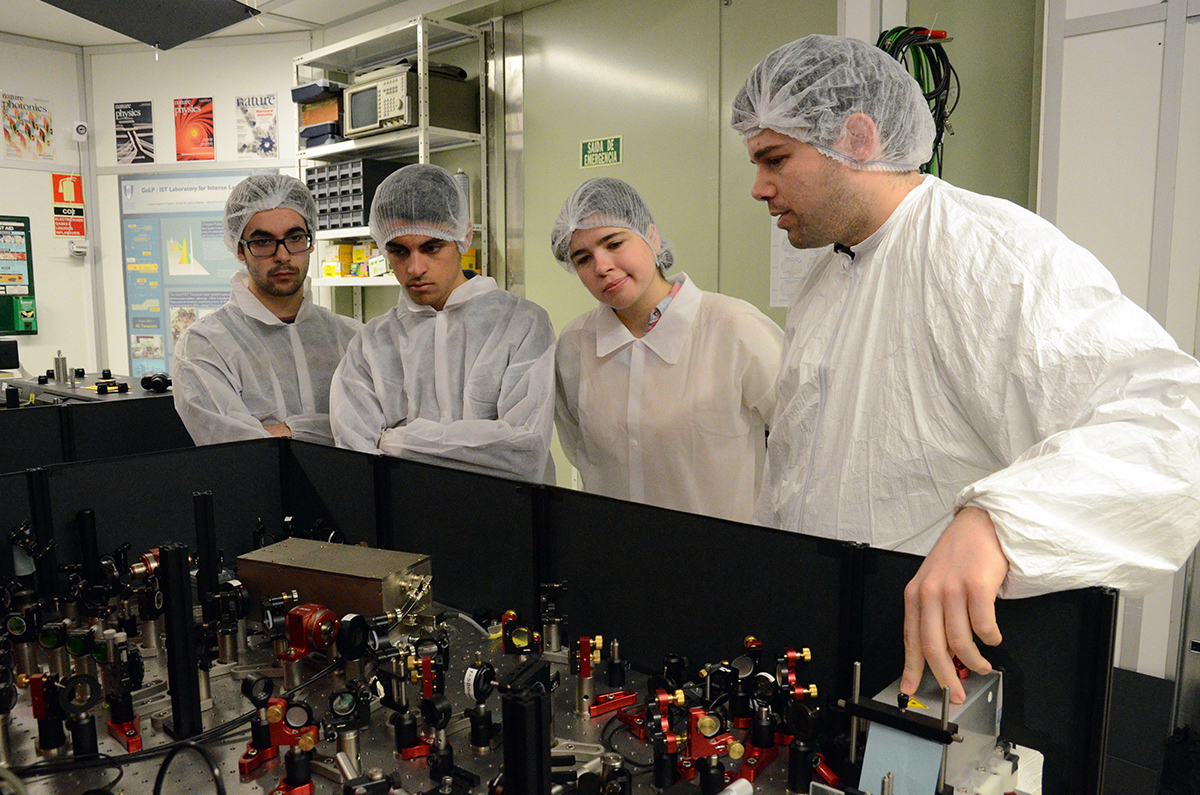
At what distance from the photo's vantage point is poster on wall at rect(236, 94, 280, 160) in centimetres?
458

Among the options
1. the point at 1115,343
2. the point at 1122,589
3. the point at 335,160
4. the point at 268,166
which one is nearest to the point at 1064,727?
the point at 1122,589

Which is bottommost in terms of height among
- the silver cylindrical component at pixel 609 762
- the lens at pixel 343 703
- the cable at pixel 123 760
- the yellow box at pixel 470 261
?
the cable at pixel 123 760

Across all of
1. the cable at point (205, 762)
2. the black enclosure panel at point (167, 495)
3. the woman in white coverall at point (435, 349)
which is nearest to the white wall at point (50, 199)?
the woman in white coverall at point (435, 349)

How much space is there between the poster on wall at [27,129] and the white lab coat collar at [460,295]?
398 cm

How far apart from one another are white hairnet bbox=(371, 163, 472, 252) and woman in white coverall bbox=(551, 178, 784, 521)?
0.24m

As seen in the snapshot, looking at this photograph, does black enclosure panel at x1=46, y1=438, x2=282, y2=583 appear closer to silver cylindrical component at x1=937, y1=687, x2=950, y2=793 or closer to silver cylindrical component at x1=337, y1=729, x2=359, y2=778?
silver cylindrical component at x1=337, y1=729, x2=359, y2=778

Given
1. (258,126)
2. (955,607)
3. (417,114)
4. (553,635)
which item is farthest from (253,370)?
(258,126)

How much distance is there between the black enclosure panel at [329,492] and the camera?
1.56 m

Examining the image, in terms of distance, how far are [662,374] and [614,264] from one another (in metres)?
0.27

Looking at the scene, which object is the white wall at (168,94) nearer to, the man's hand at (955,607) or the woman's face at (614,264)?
the woman's face at (614,264)

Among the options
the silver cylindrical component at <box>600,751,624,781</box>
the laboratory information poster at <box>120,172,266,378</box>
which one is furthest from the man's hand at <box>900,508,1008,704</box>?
the laboratory information poster at <box>120,172,266,378</box>

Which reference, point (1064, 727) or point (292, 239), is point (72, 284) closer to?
point (292, 239)

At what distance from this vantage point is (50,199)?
15.5 feet

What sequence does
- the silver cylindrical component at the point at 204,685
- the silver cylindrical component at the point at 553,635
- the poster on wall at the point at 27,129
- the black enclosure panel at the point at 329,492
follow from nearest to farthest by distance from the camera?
the silver cylindrical component at the point at 204,685 → the silver cylindrical component at the point at 553,635 → the black enclosure panel at the point at 329,492 → the poster on wall at the point at 27,129
